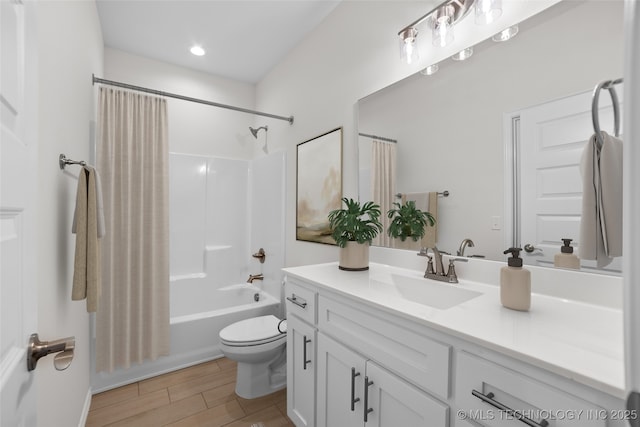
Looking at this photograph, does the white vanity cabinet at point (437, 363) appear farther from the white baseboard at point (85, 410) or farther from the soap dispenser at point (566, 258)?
the white baseboard at point (85, 410)

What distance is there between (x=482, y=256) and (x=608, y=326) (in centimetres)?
48

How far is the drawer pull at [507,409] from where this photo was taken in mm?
625

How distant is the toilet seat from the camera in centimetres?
185

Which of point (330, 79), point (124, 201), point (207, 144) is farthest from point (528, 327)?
point (207, 144)

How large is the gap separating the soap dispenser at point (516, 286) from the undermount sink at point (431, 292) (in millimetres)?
194

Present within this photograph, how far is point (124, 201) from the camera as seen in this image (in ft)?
7.00

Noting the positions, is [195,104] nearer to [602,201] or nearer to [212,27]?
[212,27]

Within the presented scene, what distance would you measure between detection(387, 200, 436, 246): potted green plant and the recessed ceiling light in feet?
7.41

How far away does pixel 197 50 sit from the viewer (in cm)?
256

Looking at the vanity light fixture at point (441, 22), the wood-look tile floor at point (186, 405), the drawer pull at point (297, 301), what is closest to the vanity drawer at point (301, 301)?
the drawer pull at point (297, 301)

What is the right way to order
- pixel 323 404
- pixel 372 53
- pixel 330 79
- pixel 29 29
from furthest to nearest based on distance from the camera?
pixel 330 79 < pixel 372 53 < pixel 323 404 < pixel 29 29

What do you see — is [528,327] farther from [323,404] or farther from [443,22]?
[443,22]

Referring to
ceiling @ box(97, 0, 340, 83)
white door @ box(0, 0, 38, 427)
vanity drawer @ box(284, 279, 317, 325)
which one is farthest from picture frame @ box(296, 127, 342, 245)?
white door @ box(0, 0, 38, 427)

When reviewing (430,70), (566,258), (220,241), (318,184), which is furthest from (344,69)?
(220,241)
